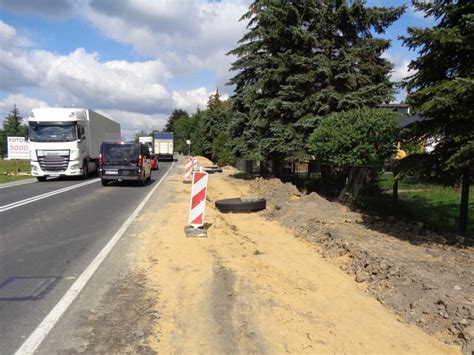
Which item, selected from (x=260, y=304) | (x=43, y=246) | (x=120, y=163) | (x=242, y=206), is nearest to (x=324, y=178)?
(x=242, y=206)

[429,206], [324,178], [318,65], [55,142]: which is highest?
[318,65]

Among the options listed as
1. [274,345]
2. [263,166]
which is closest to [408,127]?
[274,345]

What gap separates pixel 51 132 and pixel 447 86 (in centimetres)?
2088

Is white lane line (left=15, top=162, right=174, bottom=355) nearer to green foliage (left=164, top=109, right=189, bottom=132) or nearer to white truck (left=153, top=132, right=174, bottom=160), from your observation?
white truck (left=153, top=132, right=174, bottom=160)

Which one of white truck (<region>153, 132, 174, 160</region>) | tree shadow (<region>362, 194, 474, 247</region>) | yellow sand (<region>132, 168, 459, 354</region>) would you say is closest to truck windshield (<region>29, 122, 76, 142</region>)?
yellow sand (<region>132, 168, 459, 354</region>)

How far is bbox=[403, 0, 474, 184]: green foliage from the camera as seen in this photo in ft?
21.5

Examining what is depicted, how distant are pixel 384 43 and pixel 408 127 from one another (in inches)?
395

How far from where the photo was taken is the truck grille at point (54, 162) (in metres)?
22.9

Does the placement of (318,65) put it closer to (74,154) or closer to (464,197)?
(464,197)

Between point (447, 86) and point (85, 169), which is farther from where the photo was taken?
point (85, 169)

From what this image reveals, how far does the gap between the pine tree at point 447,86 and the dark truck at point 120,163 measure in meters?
15.4

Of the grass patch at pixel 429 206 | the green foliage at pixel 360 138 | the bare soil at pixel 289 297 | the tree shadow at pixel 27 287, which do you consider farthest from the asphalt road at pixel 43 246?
the grass patch at pixel 429 206

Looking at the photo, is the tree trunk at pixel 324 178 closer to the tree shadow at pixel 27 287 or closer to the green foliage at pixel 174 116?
the tree shadow at pixel 27 287

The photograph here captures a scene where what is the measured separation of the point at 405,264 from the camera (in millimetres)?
6324
